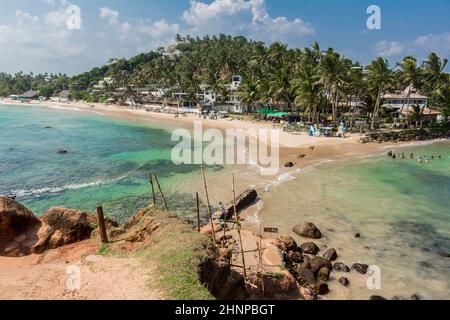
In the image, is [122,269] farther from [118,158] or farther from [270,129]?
[270,129]

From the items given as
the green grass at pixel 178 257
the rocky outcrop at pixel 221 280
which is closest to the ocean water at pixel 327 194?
the rocky outcrop at pixel 221 280

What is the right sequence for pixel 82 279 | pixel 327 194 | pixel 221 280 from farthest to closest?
pixel 327 194 → pixel 221 280 → pixel 82 279

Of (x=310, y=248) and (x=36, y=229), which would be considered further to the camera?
(x=310, y=248)

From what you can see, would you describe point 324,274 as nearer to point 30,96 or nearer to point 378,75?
point 378,75

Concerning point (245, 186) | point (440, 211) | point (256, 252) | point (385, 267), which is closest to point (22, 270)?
point (256, 252)

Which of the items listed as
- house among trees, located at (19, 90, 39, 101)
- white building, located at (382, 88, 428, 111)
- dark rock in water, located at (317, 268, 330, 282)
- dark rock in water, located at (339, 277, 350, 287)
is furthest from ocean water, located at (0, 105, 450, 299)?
house among trees, located at (19, 90, 39, 101)

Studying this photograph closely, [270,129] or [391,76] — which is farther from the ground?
[391,76]

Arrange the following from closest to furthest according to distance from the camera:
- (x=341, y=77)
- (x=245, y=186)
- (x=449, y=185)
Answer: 1. (x=245, y=186)
2. (x=449, y=185)
3. (x=341, y=77)

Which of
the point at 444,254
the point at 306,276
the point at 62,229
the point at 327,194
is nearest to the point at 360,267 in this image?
the point at 306,276
